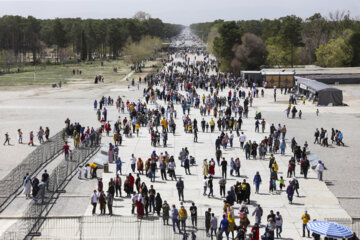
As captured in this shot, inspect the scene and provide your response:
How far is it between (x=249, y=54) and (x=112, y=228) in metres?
59.6

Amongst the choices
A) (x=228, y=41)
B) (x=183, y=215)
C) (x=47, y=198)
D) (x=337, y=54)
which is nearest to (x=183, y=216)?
(x=183, y=215)

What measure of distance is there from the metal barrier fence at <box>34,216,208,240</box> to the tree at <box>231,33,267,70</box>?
57.4 metres

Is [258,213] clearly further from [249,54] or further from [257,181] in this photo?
[249,54]

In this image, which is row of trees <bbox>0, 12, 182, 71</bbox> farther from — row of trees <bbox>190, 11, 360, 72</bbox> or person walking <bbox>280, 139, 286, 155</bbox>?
person walking <bbox>280, 139, 286, 155</bbox>

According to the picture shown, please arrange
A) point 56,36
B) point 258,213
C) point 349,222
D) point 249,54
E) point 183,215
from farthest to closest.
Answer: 1. point 56,36
2. point 249,54
3. point 349,222
4. point 258,213
5. point 183,215

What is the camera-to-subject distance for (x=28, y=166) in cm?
2292

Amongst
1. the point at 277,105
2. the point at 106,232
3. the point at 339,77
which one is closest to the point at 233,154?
the point at 106,232

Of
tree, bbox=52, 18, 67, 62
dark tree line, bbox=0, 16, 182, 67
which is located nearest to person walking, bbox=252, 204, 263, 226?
dark tree line, bbox=0, 16, 182, 67

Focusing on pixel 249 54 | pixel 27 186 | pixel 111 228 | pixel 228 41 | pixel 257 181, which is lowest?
A: pixel 111 228

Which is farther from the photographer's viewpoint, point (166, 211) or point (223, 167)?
point (223, 167)

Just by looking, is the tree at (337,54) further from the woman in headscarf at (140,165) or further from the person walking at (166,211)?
the person walking at (166,211)

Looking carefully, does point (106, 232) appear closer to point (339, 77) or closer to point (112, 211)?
point (112, 211)

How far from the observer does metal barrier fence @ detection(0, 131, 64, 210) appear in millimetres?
19328

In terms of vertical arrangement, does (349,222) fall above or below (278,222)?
below
